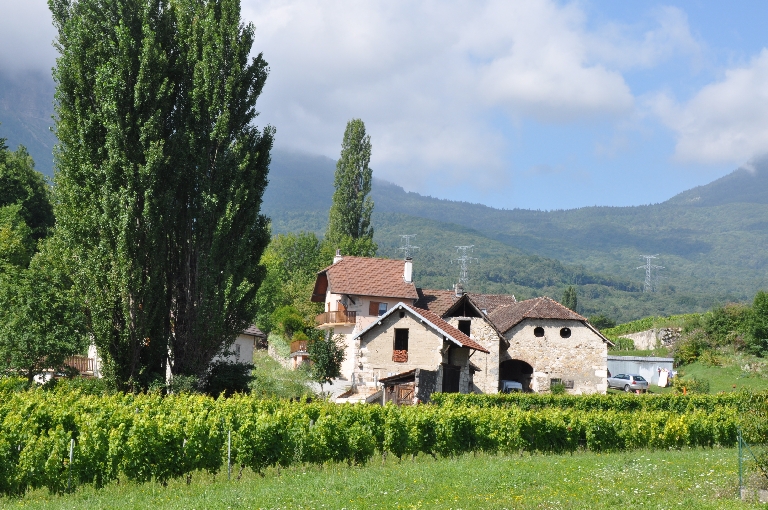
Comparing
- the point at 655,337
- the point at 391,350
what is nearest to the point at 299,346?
the point at 391,350

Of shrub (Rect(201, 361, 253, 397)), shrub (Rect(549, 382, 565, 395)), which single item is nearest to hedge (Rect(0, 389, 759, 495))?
shrub (Rect(201, 361, 253, 397))

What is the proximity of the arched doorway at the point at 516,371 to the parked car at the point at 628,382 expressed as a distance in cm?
823

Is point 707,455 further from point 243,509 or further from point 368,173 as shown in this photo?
point 368,173

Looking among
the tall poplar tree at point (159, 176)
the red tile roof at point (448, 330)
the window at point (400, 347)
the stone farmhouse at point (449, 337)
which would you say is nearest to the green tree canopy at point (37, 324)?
the tall poplar tree at point (159, 176)

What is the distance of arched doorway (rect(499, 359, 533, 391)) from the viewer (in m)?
49.2

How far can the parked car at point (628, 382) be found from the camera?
53688 millimetres

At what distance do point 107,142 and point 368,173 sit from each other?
2222 inches

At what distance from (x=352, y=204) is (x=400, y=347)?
1622 inches

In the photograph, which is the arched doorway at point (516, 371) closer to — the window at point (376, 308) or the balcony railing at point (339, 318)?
the window at point (376, 308)

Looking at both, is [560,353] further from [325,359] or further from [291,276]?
[291,276]

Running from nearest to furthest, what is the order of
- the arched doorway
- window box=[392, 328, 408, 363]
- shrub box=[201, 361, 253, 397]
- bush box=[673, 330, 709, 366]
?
shrub box=[201, 361, 253, 397], window box=[392, 328, 408, 363], the arched doorway, bush box=[673, 330, 709, 366]

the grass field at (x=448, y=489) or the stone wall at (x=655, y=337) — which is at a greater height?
the stone wall at (x=655, y=337)

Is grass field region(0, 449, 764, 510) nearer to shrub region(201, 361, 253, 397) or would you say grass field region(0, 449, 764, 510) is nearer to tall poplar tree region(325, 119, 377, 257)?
shrub region(201, 361, 253, 397)

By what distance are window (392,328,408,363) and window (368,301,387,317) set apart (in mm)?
9494
